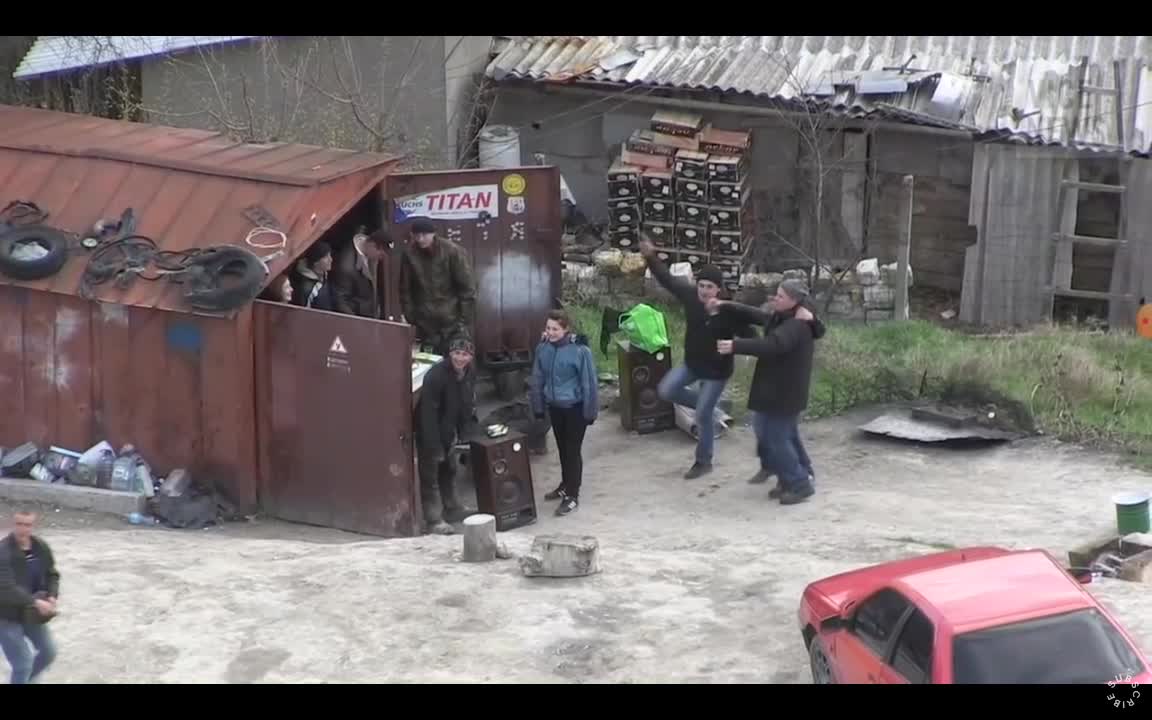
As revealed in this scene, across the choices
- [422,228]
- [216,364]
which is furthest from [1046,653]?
[422,228]

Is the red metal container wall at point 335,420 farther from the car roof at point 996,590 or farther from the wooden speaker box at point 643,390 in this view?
the car roof at point 996,590

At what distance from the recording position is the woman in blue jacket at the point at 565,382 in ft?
36.7

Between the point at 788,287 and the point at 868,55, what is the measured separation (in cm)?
811

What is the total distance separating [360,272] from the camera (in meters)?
12.9

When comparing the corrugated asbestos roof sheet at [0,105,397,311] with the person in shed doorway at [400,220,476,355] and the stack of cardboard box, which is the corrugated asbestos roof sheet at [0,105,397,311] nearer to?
the person in shed doorway at [400,220,476,355]

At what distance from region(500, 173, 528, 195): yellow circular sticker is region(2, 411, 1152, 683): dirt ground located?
2.34 meters

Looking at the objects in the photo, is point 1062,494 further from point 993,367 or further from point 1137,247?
point 1137,247

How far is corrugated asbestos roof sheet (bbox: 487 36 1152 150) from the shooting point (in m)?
17.0

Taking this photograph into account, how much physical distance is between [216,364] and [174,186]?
1.88 meters

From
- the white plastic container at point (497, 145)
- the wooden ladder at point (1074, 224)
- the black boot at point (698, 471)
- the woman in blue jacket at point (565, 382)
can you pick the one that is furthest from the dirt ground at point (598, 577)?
the white plastic container at point (497, 145)

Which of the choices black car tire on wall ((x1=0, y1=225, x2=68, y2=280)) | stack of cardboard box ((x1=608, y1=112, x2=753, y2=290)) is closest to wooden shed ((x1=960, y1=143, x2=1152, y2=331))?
stack of cardboard box ((x1=608, y1=112, x2=753, y2=290))

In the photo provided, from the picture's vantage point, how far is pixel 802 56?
18.5 metres

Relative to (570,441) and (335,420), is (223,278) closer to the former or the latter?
(335,420)

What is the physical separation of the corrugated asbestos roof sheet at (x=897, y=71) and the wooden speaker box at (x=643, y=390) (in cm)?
558
